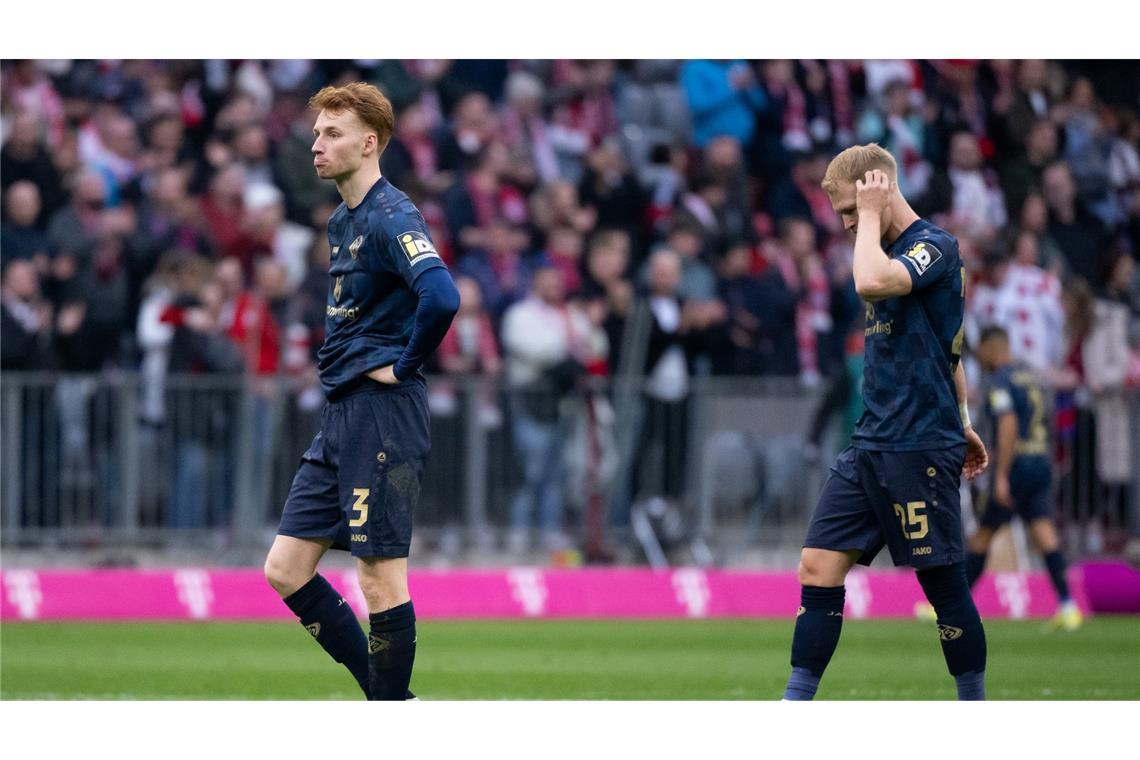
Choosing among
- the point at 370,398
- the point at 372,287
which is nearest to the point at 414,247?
the point at 372,287

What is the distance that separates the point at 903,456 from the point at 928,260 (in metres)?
0.89

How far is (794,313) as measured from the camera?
18.8 metres

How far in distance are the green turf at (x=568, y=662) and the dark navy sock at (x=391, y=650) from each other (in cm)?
212

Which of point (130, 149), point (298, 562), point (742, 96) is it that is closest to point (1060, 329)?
point (742, 96)

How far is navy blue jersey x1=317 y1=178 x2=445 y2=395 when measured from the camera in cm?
775

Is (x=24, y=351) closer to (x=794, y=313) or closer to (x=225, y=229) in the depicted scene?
(x=225, y=229)

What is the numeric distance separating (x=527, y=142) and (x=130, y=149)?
4.34 metres

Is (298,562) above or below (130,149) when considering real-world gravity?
below

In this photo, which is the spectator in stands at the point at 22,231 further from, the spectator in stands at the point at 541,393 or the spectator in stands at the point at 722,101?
the spectator in stands at the point at 722,101

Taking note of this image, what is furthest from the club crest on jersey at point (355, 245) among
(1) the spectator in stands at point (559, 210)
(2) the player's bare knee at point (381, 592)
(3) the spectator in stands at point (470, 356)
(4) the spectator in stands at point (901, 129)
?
(4) the spectator in stands at point (901, 129)

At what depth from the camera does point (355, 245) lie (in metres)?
7.84

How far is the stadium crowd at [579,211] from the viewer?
17.2 m

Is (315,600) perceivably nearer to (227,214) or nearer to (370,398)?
(370,398)

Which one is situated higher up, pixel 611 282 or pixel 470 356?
pixel 611 282
